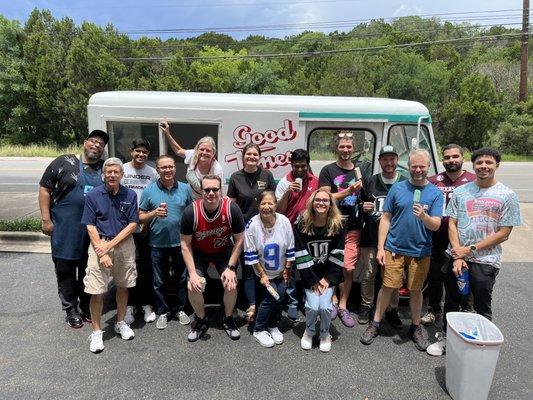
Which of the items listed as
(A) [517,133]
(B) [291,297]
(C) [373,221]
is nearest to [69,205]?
(B) [291,297]

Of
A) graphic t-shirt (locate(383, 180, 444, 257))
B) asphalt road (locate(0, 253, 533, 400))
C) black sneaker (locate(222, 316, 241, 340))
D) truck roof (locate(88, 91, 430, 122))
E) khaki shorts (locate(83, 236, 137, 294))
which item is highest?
truck roof (locate(88, 91, 430, 122))

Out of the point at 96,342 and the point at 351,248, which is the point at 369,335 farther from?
the point at 96,342

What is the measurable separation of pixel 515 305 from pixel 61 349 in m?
4.68

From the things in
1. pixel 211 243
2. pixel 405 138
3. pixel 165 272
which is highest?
pixel 405 138

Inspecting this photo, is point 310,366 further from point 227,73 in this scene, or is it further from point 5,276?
point 227,73

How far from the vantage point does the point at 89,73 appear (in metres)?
22.2

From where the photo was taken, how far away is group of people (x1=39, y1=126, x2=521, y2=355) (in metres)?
3.62

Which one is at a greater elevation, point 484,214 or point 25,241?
point 484,214

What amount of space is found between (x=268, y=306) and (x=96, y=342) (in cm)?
154

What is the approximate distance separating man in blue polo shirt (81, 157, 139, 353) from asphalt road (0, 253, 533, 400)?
0.35m

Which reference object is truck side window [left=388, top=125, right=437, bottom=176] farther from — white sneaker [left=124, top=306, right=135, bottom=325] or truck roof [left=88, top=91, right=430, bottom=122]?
white sneaker [left=124, top=306, right=135, bottom=325]

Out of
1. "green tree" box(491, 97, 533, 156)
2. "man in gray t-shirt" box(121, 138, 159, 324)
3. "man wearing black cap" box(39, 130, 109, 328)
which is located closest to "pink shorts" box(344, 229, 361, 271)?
"man in gray t-shirt" box(121, 138, 159, 324)

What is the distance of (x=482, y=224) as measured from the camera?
3.26 metres

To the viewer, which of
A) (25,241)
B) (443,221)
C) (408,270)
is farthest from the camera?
(25,241)
